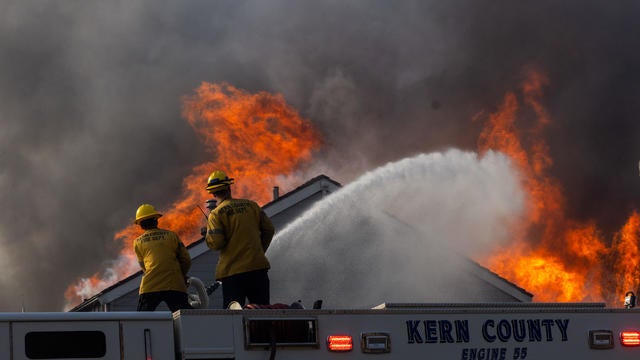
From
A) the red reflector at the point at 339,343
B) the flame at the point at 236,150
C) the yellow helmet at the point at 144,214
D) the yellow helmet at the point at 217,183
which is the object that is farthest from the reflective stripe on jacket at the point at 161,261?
the flame at the point at 236,150

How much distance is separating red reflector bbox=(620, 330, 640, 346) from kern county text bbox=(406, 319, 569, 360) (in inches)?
17.9

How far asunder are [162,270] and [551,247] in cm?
2244

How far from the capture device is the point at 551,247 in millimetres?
32000

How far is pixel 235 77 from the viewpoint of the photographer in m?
44.9

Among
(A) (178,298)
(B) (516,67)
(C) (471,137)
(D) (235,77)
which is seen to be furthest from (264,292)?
(D) (235,77)

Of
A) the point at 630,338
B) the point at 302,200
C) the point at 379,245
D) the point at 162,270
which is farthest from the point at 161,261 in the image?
the point at 379,245

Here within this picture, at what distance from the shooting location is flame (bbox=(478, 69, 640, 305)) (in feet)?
99.3

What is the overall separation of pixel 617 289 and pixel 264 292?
22.9m

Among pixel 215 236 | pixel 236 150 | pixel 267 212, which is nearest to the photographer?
pixel 215 236

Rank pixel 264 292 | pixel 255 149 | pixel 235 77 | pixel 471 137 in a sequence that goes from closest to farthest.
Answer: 1. pixel 264 292
2. pixel 255 149
3. pixel 471 137
4. pixel 235 77

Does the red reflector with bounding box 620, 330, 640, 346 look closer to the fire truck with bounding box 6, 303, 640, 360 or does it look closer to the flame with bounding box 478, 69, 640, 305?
the fire truck with bounding box 6, 303, 640, 360

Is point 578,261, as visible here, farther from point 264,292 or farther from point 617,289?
point 264,292

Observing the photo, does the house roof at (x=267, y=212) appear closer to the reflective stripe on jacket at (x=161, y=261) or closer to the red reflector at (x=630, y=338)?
the reflective stripe on jacket at (x=161, y=261)

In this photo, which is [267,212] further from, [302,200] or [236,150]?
[236,150]
